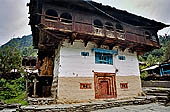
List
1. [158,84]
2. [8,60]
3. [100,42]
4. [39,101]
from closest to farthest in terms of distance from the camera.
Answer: [39,101], [100,42], [158,84], [8,60]

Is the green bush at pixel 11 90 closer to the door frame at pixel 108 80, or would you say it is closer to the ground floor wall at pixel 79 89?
the ground floor wall at pixel 79 89

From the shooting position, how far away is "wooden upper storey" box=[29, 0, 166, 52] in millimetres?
9828

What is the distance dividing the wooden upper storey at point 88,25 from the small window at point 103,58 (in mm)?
959

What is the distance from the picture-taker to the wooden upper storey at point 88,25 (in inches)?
387

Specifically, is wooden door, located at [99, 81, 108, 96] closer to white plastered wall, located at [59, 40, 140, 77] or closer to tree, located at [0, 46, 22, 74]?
white plastered wall, located at [59, 40, 140, 77]

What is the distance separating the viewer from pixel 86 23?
10805mm

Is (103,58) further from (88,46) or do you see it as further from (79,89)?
(79,89)

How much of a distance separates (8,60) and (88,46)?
42.9ft

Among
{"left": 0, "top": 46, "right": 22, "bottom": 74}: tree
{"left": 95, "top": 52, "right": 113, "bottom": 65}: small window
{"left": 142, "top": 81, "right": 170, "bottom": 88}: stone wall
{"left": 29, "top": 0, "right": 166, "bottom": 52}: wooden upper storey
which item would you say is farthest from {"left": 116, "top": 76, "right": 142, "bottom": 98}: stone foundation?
{"left": 0, "top": 46, "right": 22, "bottom": 74}: tree

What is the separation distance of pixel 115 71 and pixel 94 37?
12.1 ft

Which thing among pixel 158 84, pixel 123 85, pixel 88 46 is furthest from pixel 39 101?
pixel 158 84

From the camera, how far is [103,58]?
483 inches

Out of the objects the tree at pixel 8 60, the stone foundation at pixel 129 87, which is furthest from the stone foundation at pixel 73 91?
the tree at pixel 8 60

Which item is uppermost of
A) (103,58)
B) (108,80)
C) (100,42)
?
(100,42)
